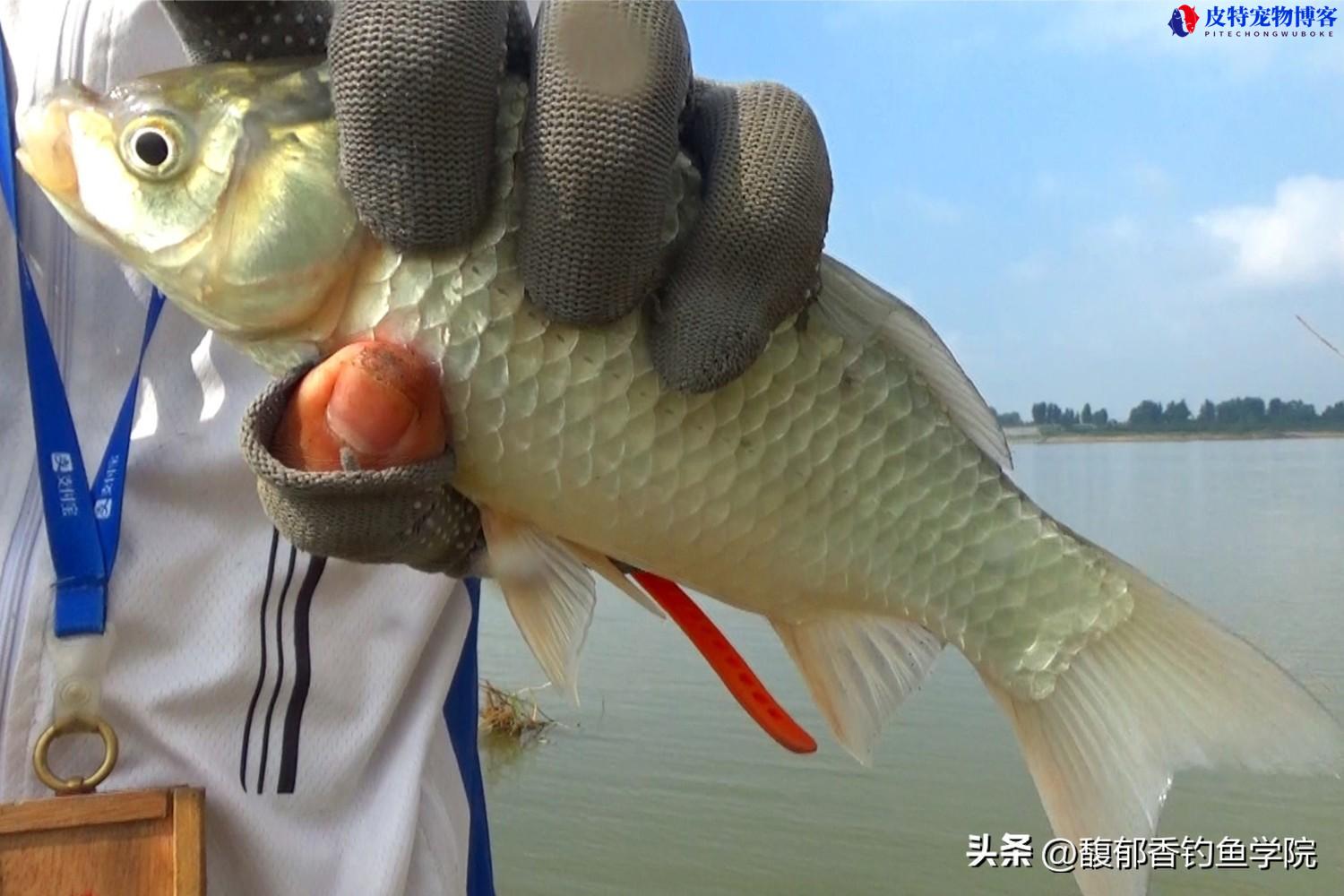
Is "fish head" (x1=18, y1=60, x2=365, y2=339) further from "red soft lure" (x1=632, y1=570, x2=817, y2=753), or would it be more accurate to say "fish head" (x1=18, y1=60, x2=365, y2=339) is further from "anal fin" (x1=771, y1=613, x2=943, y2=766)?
"anal fin" (x1=771, y1=613, x2=943, y2=766)

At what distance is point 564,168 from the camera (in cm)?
114

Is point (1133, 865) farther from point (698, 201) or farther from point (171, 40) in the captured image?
point (171, 40)

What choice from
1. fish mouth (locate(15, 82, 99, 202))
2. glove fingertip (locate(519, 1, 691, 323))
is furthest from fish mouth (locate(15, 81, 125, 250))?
glove fingertip (locate(519, 1, 691, 323))

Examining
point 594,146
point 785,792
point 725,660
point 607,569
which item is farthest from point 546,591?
point 785,792

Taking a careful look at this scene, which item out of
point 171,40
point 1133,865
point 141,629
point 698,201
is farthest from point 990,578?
point 171,40

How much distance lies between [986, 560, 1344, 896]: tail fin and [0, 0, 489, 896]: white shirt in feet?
3.07

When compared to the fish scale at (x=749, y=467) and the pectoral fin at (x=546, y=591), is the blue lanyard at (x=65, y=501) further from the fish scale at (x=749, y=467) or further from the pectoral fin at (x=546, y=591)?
the pectoral fin at (x=546, y=591)

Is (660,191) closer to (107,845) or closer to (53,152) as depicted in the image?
(53,152)

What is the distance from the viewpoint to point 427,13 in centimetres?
109

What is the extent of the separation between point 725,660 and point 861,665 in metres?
0.23

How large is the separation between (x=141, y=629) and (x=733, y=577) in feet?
2.64

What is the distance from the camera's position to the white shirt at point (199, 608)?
1.46 m

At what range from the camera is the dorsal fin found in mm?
1379
